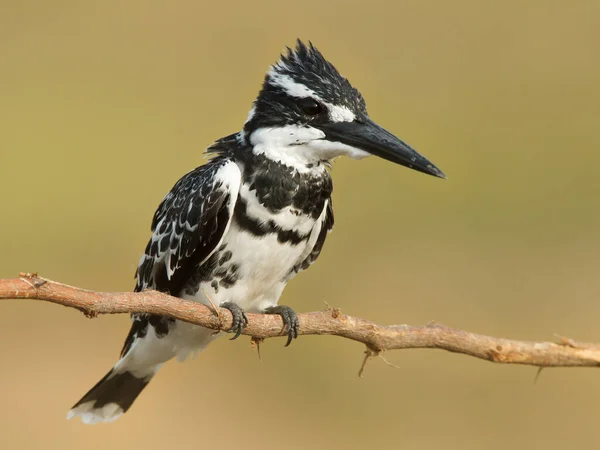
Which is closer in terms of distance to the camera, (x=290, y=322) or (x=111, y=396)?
(x=290, y=322)

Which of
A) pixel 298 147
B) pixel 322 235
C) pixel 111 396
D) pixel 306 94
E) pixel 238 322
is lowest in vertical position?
pixel 111 396

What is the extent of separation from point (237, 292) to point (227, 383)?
3597 millimetres

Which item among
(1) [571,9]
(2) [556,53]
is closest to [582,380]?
(2) [556,53]

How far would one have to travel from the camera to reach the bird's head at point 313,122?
4512 millimetres

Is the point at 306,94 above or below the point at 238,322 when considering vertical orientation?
above

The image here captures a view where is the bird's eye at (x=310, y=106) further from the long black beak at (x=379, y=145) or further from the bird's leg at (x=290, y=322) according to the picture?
the bird's leg at (x=290, y=322)

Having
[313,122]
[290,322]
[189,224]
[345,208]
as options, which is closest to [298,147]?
[313,122]

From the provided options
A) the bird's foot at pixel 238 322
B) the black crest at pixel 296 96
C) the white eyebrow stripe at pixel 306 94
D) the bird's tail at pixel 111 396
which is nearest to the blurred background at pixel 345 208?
the bird's tail at pixel 111 396

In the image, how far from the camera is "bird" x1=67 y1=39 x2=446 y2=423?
455cm

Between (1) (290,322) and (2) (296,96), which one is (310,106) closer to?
(2) (296,96)

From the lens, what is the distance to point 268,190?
4672 mm

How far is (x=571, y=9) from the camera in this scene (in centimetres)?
1395

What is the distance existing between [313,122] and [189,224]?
0.75m

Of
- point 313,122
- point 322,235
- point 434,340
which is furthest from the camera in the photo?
point 322,235
